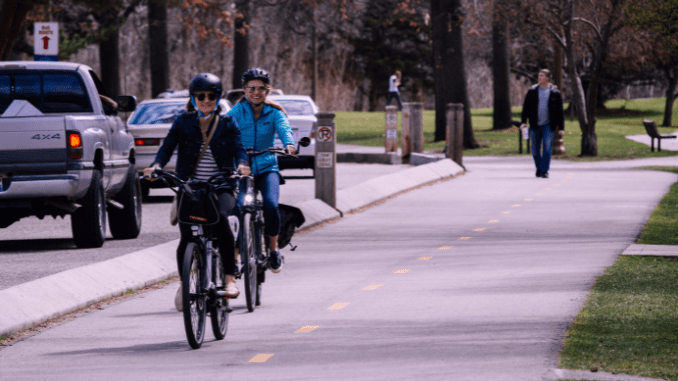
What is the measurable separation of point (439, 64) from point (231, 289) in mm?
27463

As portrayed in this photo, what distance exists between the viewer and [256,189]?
868cm

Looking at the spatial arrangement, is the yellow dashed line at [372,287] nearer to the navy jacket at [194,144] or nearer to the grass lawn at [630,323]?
the grass lawn at [630,323]

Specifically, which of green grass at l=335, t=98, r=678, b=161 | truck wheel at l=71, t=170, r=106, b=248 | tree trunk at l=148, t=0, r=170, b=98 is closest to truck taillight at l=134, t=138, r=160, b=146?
truck wheel at l=71, t=170, r=106, b=248

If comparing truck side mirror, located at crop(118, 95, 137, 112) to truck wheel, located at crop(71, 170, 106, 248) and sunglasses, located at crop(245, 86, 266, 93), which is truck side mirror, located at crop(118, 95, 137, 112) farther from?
sunglasses, located at crop(245, 86, 266, 93)

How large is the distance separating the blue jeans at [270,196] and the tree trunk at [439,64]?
79.6ft

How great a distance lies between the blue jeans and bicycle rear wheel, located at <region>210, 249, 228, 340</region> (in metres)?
1.30

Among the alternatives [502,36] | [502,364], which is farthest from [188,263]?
[502,36]

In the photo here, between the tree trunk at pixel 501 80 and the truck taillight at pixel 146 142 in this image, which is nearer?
the truck taillight at pixel 146 142

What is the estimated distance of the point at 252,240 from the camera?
8250 millimetres

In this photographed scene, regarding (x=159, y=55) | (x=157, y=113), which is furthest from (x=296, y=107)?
(x=159, y=55)

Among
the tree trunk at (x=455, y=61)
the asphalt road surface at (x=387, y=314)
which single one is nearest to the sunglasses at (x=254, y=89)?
the asphalt road surface at (x=387, y=314)

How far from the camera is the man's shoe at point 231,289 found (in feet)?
23.7

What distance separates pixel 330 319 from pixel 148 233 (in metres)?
6.28

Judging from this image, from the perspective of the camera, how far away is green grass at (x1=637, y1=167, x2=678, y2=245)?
12.0 m
